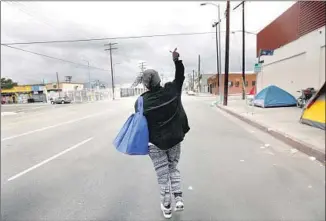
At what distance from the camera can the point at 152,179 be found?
3.37 meters

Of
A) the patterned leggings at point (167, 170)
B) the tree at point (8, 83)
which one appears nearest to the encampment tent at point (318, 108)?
the patterned leggings at point (167, 170)

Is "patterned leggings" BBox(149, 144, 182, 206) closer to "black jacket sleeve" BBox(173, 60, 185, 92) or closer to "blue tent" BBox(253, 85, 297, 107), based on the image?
"black jacket sleeve" BBox(173, 60, 185, 92)

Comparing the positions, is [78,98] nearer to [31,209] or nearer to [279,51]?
[31,209]

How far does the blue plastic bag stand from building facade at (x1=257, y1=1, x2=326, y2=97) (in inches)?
29.4

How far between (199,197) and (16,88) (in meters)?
1.77

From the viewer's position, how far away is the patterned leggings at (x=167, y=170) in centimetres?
202

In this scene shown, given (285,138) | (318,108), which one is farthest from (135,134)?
(285,138)

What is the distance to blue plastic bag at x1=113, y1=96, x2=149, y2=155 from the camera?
1679 mm

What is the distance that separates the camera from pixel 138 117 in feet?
5.50

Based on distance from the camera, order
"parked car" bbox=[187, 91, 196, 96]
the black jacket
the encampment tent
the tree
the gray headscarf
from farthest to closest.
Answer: "parked car" bbox=[187, 91, 196, 96]
the black jacket
the gray headscarf
the tree
the encampment tent

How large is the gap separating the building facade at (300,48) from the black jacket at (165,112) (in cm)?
55

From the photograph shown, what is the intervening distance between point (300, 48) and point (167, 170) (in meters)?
1.33

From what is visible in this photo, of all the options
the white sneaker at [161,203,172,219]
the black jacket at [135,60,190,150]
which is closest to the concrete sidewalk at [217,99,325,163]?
the black jacket at [135,60,190,150]

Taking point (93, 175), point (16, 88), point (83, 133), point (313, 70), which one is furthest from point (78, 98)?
point (83, 133)
